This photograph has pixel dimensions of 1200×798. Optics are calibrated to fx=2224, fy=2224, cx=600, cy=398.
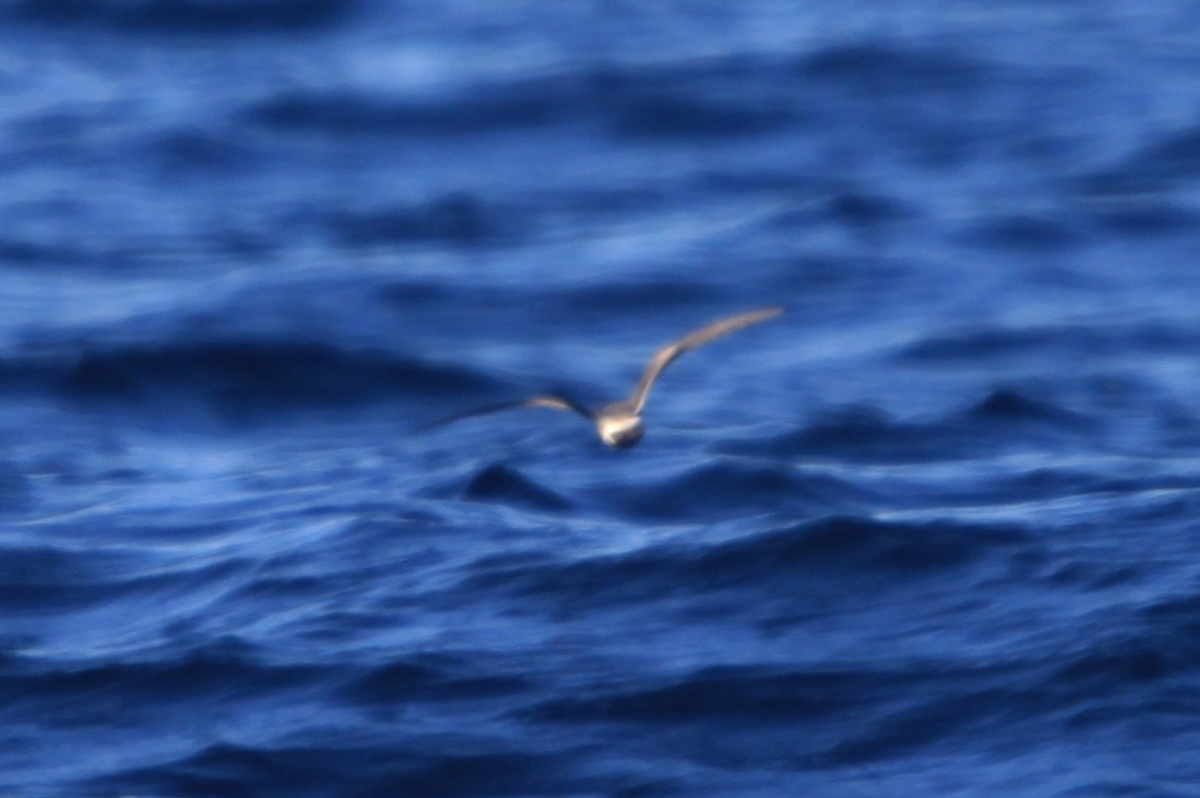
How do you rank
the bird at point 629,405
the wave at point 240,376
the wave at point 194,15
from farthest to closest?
the wave at point 194,15 → the wave at point 240,376 → the bird at point 629,405

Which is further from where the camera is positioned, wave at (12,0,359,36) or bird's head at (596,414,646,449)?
wave at (12,0,359,36)

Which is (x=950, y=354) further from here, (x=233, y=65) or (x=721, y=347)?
(x=233, y=65)

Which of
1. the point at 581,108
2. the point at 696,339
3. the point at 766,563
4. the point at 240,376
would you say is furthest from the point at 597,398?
the point at 581,108

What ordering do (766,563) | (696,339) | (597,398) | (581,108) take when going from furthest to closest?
1. (581,108)
2. (597,398)
3. (766,563)
4. (696,339)

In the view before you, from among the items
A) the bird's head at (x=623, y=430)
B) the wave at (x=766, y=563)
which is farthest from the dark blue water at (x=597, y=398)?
the bird's head at (x=623, y=430)

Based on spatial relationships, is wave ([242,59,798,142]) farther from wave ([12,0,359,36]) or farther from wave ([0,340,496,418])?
wave ([0,340,496,418])

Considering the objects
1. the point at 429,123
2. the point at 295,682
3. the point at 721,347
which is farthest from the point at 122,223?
the point at 295,682

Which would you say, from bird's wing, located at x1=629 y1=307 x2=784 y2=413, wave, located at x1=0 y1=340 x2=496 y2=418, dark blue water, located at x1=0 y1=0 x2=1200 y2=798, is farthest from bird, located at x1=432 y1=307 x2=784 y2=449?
wave, located at x1=0 y1=340 x2=496 y2=418

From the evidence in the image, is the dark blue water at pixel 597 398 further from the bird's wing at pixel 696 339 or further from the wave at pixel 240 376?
the bird's wing at pixel 696 339

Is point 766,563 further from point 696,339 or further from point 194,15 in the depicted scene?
point 194,15
